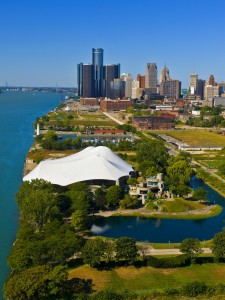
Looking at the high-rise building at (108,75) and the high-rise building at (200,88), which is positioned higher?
the high-rise building at (108,75)

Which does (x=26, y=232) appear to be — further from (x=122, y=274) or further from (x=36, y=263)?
(x=122, y=274)

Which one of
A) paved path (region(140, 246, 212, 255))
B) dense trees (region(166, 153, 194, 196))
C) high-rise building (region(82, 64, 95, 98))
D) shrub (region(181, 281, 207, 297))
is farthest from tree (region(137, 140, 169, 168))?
high-rise building (region(82, 64, 95, 98))

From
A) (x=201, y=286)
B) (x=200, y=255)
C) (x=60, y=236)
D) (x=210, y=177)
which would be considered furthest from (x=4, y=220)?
(x=210, y=177)

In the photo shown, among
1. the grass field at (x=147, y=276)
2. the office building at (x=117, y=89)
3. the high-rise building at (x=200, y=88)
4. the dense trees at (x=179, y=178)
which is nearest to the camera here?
the grass field at (x=147, y=276)

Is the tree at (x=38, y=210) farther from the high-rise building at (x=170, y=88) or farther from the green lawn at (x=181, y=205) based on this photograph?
the high-rise building at (x=170, y=88)

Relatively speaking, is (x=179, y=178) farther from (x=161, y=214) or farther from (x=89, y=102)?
(x=89, y=102)

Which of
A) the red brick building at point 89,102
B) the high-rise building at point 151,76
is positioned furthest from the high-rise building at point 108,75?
the red brick building at point 89,102
